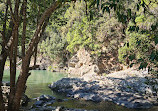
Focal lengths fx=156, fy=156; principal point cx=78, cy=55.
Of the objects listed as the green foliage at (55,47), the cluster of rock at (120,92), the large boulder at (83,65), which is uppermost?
the green foliage at (55,47)

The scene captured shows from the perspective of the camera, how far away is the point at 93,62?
74.7ft

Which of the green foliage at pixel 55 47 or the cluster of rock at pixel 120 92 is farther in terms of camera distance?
the green foliage at pixel 55 47

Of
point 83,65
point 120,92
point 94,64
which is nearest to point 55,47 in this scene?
point 83,65

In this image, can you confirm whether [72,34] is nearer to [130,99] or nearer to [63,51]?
[63,51]

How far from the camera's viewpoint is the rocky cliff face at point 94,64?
68.4 ft

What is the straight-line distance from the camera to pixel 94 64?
22.6 metres

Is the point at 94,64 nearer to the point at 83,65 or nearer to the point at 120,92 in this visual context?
the point at 83,65

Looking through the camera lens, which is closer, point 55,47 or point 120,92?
point 120,92

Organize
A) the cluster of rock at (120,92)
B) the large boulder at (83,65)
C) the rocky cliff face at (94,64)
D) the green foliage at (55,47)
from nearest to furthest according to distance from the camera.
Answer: the cluster of rock at (120,92)
the rocky cliff face at (94,64)
the large boulder at (83,65)
the green foliage at (55,47)

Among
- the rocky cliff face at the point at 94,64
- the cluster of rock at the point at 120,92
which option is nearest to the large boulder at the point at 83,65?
the rocky cliff face at the point at 94,64

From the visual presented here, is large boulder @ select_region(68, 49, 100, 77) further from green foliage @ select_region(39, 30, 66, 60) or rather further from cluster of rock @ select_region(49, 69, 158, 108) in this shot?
cluster of rock @ select_region(49, 69, 158, 108)

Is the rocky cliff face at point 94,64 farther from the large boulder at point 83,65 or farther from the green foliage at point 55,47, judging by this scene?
the green foliage at point 55,47

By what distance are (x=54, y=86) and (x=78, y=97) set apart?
417cm

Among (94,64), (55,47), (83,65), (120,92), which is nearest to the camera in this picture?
(120,92)
